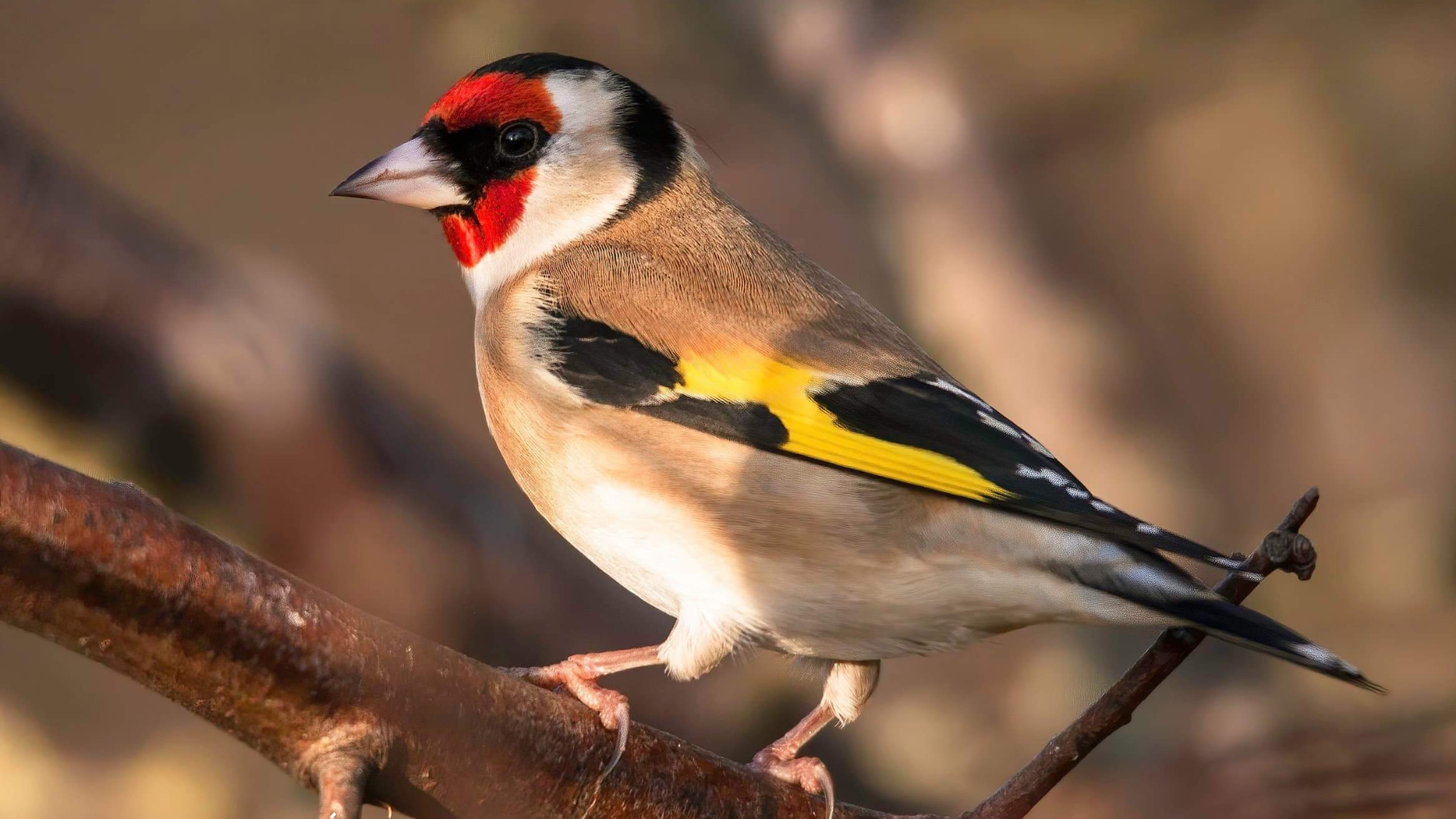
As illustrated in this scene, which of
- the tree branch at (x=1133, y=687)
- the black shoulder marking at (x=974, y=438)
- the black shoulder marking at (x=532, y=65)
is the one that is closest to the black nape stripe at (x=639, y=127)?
the black shoulder marking at (x=532, y=65)

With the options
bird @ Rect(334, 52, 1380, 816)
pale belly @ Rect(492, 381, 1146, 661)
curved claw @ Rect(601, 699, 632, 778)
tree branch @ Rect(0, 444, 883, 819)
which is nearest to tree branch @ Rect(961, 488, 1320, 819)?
bird @ Rect(334, 52, 1380, 816)

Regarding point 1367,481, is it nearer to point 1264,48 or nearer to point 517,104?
point 1264,48

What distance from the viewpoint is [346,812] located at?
5.84 feet

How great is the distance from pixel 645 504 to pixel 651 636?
2012 mm

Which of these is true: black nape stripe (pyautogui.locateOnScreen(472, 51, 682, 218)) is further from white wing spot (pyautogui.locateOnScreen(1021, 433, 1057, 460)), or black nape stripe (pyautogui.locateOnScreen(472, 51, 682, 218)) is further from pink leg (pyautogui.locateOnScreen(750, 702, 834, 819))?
pink leg (pyautogui.locateOnScreen(750, 702, 834, 819))

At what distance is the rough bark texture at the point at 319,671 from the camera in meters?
1.68

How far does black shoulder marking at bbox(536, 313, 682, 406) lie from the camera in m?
2.74

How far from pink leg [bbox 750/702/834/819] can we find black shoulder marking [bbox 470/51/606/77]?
150cm

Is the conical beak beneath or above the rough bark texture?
above

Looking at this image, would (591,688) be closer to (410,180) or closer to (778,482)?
(778,482)

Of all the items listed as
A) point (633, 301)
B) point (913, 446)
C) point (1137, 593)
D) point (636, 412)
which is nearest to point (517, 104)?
point (633, 301)

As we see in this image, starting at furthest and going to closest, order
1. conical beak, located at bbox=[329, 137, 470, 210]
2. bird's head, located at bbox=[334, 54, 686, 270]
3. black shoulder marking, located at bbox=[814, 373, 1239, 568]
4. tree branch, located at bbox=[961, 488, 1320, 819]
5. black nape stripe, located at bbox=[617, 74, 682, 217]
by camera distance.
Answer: black nape stripe, located at bbox=[617, 74, 682, 217] → bird's head, located at bbox=[334, 54, 686, 270] → conical beak, located at bbox=[329, 137, 470, 210] → black shoulder marking, located at bbox=[814, 373, 1239, 568] → tree branch, located at bbox=[961, 488, 1320, 819]

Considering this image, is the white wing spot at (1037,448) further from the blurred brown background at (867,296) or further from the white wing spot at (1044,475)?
the blurred brown background at (867,296)

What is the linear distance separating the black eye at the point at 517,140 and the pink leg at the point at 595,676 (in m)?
1.14
